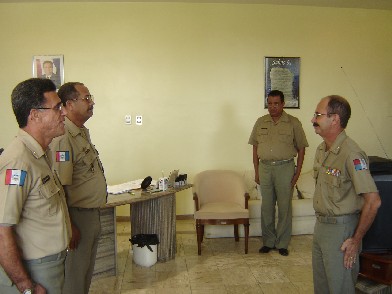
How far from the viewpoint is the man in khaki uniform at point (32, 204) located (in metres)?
1.50

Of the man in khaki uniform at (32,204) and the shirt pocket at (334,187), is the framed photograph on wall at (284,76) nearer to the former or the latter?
the shirt pocket at (334,187)

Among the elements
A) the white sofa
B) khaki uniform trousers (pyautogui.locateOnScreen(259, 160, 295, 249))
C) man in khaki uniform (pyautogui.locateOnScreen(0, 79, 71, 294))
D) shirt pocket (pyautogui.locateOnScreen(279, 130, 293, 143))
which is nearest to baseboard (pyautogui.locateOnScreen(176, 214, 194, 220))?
the white sofa

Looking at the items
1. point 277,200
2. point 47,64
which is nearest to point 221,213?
point 277,200

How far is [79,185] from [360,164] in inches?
66.7

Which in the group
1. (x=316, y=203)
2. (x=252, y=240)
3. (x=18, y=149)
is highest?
(x=18, y=149)

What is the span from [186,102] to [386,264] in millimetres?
3459

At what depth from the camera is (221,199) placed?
4.75 m

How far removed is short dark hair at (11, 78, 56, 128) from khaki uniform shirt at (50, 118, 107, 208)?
69 cm

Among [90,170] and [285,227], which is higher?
[90,170]

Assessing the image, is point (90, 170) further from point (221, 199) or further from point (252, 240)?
point (252, 240)

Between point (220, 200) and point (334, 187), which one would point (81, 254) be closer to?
point (334, 187)

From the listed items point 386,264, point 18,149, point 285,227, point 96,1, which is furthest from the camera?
point 96,1

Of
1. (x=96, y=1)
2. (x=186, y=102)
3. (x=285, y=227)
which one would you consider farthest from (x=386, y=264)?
(x=96, y=1)

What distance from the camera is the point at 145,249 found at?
3.87 metres
